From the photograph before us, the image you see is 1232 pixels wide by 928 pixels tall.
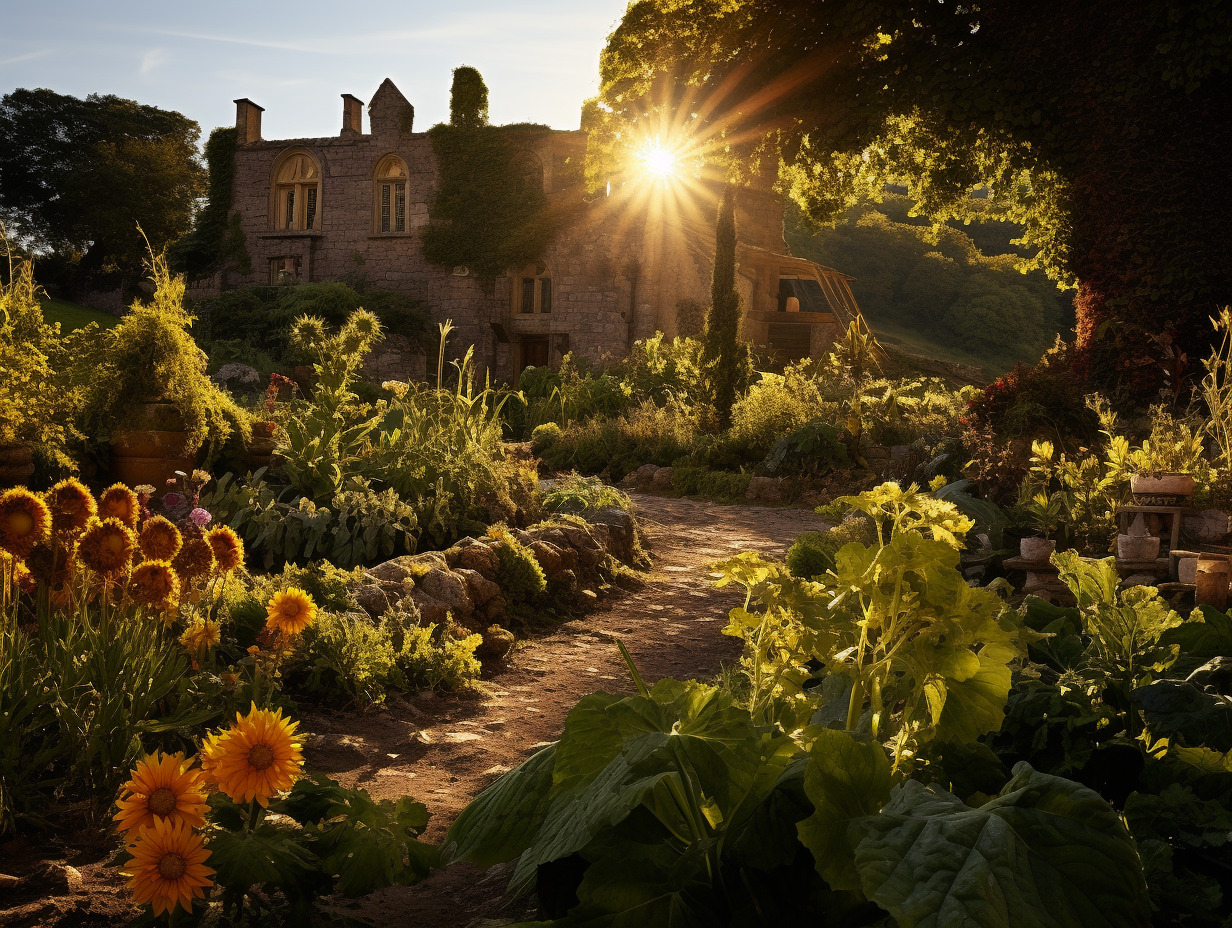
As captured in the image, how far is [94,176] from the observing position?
2916cm

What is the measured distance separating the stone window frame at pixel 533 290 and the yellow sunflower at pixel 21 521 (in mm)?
20461

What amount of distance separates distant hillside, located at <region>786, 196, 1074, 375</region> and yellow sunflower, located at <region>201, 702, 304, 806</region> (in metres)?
36.1

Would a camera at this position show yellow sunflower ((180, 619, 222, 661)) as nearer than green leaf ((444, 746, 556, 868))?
No

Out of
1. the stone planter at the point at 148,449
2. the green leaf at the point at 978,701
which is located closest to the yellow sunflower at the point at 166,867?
the green leaf at the point at 978,701

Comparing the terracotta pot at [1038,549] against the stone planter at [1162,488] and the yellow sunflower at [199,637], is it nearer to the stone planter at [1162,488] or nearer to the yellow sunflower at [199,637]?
the stone planter at [1162,488]

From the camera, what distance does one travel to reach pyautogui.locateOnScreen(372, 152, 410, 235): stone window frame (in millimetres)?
23641

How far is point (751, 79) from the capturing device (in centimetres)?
1204

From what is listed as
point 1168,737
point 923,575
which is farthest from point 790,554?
point 923,575

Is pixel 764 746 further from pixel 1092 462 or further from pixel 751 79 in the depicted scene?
pixel 751 79

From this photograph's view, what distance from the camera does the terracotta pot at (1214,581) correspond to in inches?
142

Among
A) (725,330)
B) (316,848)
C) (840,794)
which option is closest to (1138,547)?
(840,794)

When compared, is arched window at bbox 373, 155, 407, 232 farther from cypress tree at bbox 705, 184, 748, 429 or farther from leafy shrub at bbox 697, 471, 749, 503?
leafy shrub at bbox 697, 471, 749, 503

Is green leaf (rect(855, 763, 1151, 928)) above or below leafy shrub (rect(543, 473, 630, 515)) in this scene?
above

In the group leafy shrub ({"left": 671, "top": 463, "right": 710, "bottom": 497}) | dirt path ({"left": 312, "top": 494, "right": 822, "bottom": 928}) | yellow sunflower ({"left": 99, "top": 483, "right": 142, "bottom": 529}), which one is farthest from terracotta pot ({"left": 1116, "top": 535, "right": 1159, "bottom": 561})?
leafy shrub ({"left": 671, "top": 463, "right": 710, "bottom": 497})
